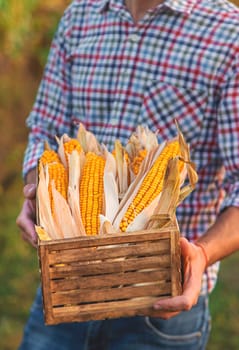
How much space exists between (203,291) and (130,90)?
707 millimetres

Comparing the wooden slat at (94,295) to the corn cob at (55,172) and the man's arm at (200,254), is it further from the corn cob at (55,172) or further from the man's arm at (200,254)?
the corn cob at (55,172)

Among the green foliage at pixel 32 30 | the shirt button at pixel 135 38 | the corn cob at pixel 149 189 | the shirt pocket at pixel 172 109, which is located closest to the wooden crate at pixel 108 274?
the corn cob at pixel 149 189

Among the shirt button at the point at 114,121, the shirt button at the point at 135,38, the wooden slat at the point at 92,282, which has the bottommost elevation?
the wooden slat at the point at 92,282

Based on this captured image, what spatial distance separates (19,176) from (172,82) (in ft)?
12.0

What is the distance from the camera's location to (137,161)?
2416 millimetres

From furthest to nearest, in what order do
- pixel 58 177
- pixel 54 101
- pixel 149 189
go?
1. pixel 54 101
2. pixel 58 177
3. pixel 149 189

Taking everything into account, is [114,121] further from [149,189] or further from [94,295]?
[94,295]

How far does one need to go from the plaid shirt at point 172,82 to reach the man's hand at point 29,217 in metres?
0.32

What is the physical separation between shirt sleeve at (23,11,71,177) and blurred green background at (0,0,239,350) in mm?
1628

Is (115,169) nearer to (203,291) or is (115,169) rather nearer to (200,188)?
(200,188)

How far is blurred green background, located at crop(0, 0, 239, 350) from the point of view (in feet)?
16.3

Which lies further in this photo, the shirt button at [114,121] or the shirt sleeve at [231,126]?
the shirt button at [114,121]

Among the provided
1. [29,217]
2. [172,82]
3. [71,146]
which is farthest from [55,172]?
[172,82]

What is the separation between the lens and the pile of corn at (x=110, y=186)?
212cm
